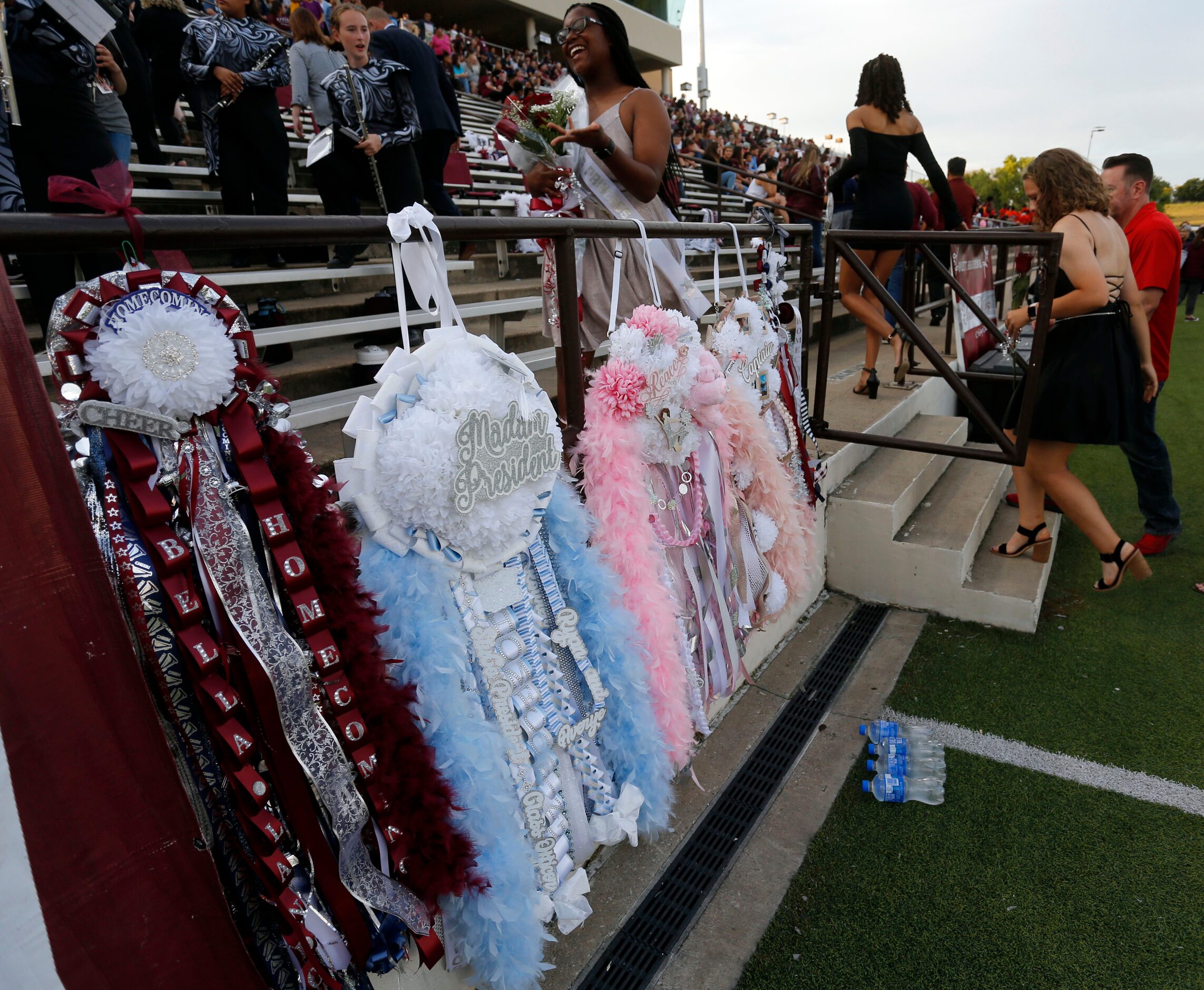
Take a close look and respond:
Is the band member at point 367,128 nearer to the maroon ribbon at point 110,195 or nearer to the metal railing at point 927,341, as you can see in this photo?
the metal railing at point 927,341

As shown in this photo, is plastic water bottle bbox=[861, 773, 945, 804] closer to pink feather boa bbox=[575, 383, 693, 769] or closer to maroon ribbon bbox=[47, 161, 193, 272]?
pink feather boa bbox=[575, 383, 693, 769]

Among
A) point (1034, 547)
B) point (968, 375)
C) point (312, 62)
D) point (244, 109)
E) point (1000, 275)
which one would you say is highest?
point (312, 62)

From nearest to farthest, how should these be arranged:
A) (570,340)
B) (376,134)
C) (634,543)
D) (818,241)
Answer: (634,543) < (570,340) < (376,134) < (818,241)

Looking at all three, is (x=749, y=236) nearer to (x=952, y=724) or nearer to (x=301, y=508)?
(x=952, y=724)

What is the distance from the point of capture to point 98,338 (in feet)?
3.04

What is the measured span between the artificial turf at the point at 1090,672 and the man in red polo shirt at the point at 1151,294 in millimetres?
245

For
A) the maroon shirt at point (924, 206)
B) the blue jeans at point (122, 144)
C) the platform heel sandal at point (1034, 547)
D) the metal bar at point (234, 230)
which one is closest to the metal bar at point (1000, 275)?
the maroon shirt at point (924, 206)

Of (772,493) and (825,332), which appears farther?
(825,332)

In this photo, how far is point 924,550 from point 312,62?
442cm

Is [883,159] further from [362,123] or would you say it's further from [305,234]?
[305,234]

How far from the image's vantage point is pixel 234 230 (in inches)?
44.4

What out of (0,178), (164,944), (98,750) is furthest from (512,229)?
(0,178)

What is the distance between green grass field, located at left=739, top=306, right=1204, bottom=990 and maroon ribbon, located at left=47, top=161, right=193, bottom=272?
78.5 inches

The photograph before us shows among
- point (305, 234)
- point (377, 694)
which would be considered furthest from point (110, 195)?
point (377, 694)
